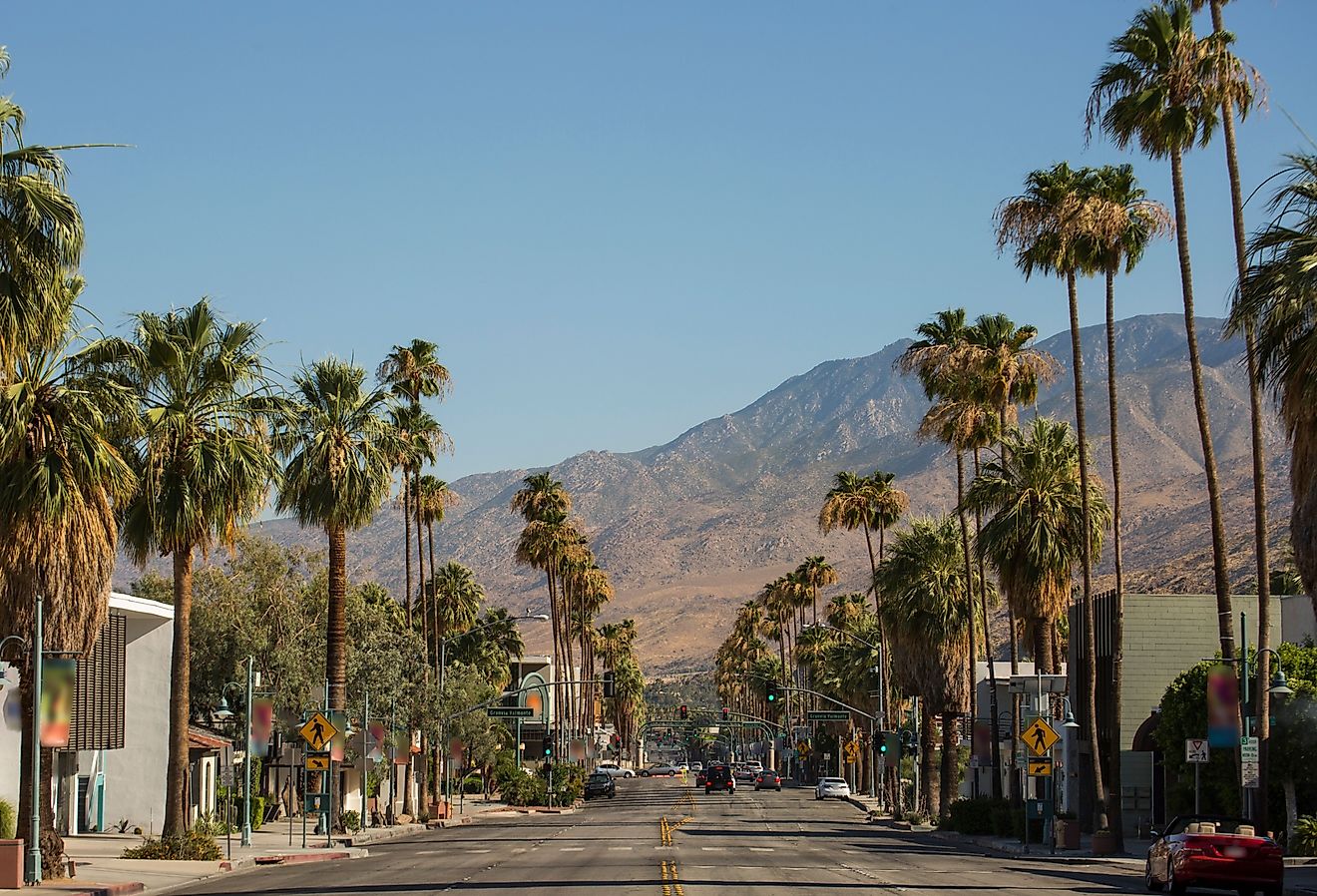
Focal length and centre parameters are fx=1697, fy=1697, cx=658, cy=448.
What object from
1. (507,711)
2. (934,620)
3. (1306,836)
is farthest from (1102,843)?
(507,711)

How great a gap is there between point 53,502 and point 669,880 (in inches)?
543

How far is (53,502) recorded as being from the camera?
3241 cm

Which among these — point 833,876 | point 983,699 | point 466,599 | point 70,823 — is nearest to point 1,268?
point 833,876

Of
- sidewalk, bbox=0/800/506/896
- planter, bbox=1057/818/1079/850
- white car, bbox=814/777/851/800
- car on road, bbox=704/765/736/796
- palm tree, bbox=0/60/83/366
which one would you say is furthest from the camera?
car on road, bbox=704/765/736/796

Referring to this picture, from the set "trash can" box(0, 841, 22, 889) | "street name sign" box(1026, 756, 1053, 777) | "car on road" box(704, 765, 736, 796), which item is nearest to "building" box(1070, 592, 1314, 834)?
"street name sign" box(1026, 756, 1053, 777)

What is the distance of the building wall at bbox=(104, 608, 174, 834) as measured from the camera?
57.3 metres

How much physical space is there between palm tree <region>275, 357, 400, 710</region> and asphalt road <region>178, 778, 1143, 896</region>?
26.5 ft

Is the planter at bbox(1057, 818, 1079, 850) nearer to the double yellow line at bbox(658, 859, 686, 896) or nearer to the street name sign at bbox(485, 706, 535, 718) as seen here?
the double yellow line at bbox(658, 859, 686, 896)

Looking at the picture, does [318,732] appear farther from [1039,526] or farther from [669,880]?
[1039,526]

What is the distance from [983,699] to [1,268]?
204 feet

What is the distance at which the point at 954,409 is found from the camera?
59.1 meters

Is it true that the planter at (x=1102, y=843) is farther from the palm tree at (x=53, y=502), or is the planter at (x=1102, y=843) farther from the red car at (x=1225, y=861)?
the palm tree at (x=53, y=502)

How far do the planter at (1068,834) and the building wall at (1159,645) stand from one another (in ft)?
39.3

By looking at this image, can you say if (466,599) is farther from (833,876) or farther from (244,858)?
(833,876)
